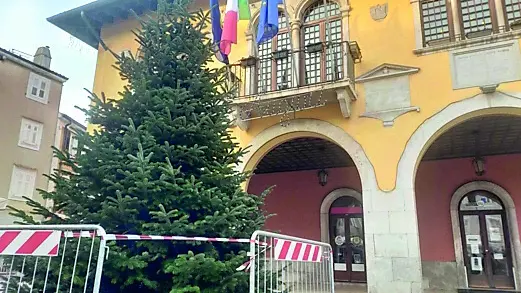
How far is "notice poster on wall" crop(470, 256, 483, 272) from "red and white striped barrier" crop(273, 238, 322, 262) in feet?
25.8

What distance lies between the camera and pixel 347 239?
12836 mm

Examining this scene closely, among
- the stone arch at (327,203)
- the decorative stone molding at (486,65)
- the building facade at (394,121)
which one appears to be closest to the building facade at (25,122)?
the building facade at (394,121)

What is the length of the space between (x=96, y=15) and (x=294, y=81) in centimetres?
697

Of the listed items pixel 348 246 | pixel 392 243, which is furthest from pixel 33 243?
pixel 348 246

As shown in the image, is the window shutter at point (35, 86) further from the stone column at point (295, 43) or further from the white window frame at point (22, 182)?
the stone column at point (295, 43)

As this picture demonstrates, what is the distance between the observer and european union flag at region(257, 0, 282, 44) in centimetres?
841

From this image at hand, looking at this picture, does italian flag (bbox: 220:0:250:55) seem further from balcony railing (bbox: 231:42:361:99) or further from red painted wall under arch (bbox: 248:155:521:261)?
red painted wall under arch (bbox: 248:155:521:261)

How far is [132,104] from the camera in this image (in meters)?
4.91

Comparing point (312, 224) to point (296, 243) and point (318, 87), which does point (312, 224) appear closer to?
point (318, 87)

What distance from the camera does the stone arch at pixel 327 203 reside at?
42.3ft

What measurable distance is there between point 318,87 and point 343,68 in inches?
26.6

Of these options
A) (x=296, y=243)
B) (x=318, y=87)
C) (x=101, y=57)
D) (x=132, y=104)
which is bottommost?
(x=296, y=243)

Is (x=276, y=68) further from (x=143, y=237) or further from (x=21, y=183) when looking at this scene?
(x=21, y=183)

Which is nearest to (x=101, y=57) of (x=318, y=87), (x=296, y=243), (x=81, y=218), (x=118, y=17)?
(x=118, y=17)
